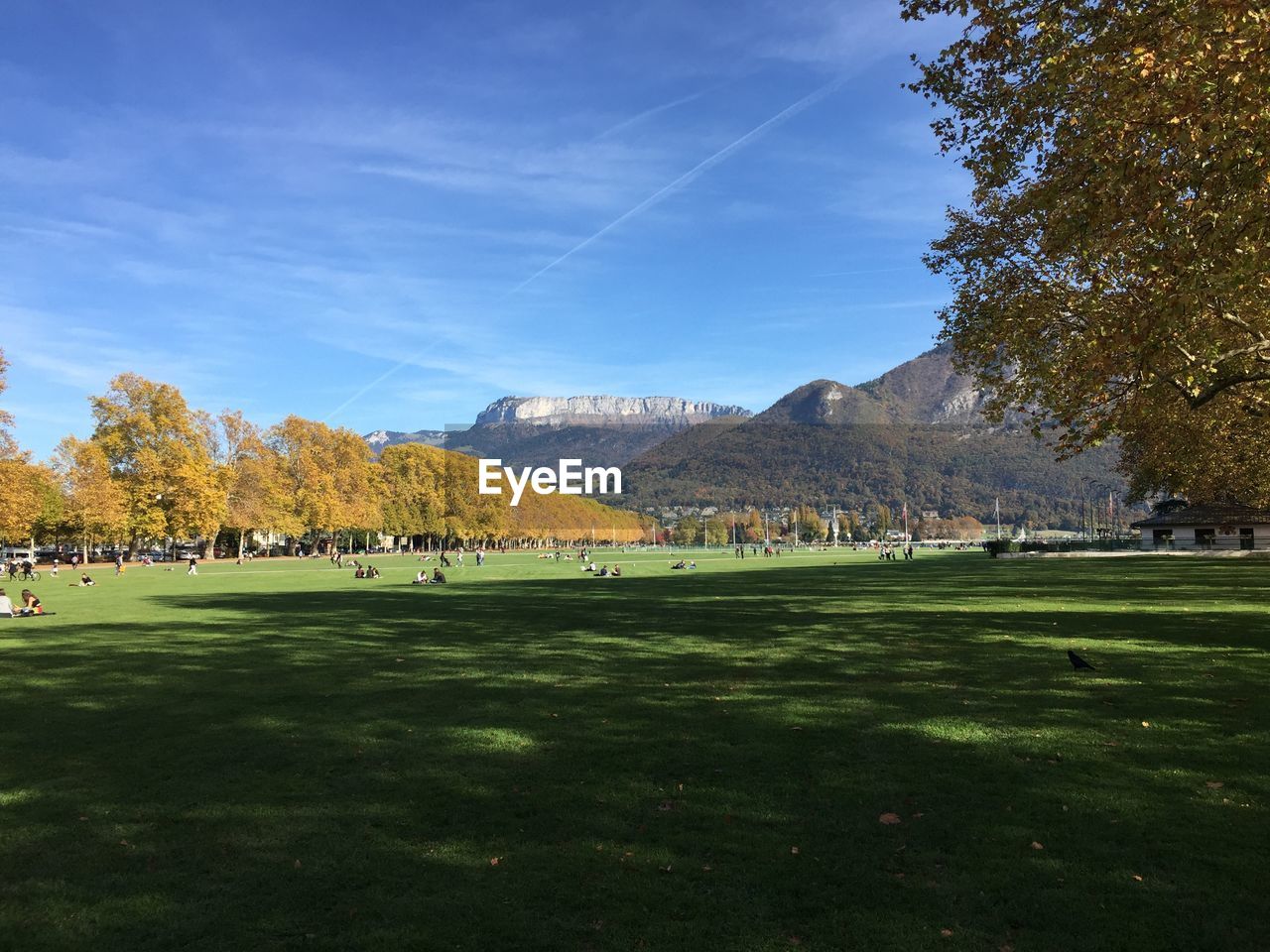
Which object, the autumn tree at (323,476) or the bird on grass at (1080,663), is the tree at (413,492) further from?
the bird on grass at (1080,663)

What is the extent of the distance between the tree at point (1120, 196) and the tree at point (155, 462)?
70.9 metres

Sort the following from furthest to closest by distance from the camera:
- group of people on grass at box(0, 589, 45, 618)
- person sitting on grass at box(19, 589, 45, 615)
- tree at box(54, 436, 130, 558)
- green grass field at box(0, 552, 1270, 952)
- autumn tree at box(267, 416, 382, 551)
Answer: autumn tree at box(267, 416, 382, 551)
tree at box(54, 436, 130, 558)
person sitting on grass at box(19, 589, 45, 615)
group of people on grass at box(0, 589, 45, 618)
green grass field at box(0, 552, 1270, 952)

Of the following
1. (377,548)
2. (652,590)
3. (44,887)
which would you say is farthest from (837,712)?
(377,548)

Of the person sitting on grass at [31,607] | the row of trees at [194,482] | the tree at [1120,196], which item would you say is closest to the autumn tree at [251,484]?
the row of trees at [194,482]

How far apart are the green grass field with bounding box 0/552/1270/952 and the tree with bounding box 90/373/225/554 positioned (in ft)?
212

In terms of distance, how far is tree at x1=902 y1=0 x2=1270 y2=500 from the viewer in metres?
10.6

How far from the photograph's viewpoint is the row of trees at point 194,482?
70.6 meters

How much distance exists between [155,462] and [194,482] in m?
3.71

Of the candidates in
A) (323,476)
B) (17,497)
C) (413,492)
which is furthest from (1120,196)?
(413,492)

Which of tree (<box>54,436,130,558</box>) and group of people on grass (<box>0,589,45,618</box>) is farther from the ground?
tree (<box>54,436,130,558</box>)

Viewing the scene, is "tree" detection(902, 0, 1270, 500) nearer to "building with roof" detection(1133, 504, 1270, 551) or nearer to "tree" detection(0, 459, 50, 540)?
"tree" detection(0, 459, 50, 540)

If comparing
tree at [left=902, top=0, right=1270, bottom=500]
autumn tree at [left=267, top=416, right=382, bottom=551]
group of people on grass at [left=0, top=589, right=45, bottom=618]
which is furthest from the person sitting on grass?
autumn tree at [left=267, top=416, right=382, bottom=551]

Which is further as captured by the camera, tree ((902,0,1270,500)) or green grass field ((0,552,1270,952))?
tree ((902,0,1270,500))

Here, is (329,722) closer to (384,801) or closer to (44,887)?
(384,801)
